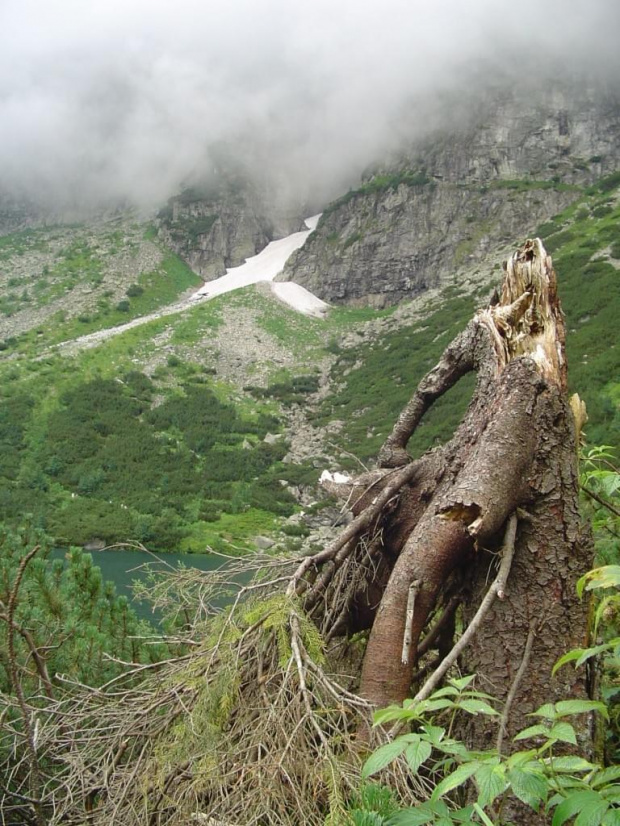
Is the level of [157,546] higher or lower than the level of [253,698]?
lower

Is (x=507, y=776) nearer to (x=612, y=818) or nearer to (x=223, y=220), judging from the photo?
(x=612, y=818)

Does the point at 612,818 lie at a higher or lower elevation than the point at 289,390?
higher

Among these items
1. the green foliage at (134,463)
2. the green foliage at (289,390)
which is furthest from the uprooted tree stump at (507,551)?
the green foliage at (289,390)

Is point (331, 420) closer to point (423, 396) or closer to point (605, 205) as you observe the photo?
point (605, 205)

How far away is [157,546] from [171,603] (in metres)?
31.1

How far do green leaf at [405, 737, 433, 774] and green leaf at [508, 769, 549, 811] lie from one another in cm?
19

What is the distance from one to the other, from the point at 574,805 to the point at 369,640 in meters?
1.42

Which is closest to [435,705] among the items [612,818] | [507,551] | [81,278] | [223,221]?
[612,818]

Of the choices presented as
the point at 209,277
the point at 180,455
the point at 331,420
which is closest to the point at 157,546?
the point at 180,455

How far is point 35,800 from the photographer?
2215mm

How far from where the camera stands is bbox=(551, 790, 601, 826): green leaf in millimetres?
1128

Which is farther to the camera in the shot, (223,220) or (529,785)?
(223,220)

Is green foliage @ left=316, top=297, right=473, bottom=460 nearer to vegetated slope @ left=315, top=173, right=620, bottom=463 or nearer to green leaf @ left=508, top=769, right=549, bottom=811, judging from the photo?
vegetated slope @ left=315, top=173, right=620, bottom=463

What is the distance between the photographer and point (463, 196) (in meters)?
91.2
